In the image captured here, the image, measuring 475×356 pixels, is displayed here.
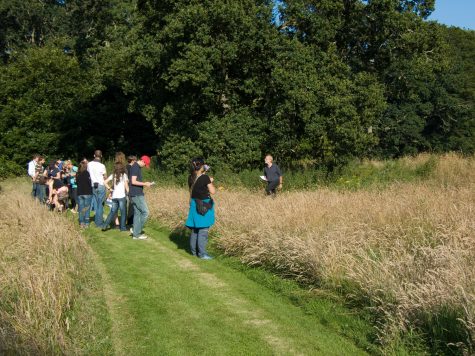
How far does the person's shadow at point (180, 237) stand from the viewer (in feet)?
33.8

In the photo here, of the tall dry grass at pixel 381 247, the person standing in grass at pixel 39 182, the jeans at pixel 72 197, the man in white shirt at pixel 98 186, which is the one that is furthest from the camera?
the jeans at pixel 72 197

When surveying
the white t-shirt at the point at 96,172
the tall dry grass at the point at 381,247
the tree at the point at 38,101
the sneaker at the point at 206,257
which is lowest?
the sneaker at the point at 206,257

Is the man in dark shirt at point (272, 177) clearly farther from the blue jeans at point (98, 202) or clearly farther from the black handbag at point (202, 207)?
the black handbag at point (202, 207)

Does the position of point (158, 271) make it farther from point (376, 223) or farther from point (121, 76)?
point (121, 76)

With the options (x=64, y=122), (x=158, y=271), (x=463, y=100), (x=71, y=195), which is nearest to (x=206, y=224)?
(x=158, y=271)

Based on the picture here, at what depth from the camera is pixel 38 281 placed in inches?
221

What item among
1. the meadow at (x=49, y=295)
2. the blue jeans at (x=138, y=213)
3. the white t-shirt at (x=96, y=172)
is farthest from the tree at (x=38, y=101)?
the meadow at (x=49, y=295)

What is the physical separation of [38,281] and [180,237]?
18.7 ft

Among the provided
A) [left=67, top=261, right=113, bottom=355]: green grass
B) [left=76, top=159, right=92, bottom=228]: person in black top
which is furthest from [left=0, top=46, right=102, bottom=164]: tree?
[left=67, top=261, right=113, bottom=355]: green grass

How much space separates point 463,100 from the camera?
48281 millimetres

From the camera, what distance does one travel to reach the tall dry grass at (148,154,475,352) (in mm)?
4992

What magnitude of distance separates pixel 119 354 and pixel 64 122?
31266 millimetres

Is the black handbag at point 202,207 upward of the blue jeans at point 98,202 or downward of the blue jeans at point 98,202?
upward

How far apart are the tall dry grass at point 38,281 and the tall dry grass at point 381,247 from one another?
2912mm
